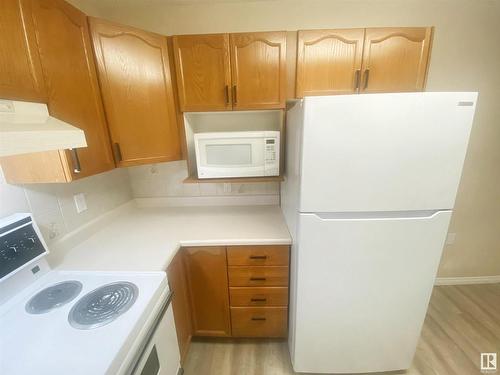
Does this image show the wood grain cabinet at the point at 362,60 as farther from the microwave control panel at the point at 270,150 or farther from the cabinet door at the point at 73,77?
the cabinet door at the point at 73,77

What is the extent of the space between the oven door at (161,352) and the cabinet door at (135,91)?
92cm

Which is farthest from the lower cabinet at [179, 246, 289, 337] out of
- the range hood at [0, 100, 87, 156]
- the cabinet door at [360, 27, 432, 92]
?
the cabinet door at [360, 27, 432, 92]

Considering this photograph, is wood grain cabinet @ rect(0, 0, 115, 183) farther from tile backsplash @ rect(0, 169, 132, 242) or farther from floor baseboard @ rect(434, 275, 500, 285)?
floor baseboard @ rect(434, 275, 500, 285)

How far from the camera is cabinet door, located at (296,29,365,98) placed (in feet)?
3.90

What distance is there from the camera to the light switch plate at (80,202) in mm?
1249

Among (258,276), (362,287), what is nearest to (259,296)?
(258,276)

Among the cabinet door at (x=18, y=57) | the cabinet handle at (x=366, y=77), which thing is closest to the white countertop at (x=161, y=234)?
the cabinet door at (x=18, y=57)

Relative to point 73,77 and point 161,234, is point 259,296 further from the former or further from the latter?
point 73,77

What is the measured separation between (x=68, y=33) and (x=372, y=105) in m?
1.43

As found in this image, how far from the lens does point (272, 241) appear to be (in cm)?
121

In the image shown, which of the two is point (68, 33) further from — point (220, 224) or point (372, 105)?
point (372, 105)

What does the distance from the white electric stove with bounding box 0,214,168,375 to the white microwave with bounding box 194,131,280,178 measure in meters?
0.73

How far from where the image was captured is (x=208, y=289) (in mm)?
1331

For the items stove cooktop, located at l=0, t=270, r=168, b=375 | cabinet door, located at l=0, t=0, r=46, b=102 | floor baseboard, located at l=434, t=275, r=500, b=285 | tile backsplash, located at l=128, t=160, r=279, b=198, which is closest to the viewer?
stove cooktop, located at l=0, t=270, r=168, b=375
